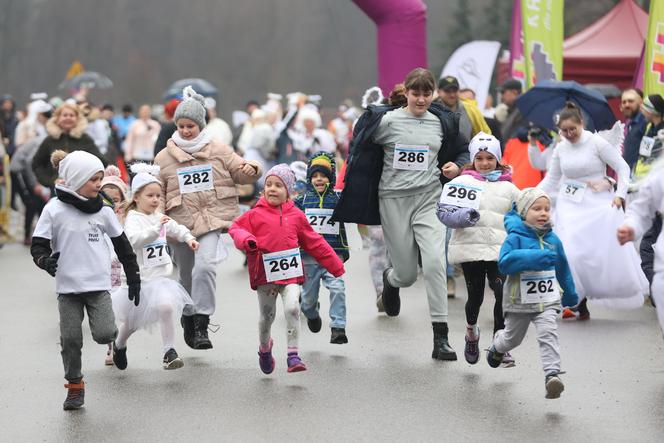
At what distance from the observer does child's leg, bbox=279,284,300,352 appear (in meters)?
8.66

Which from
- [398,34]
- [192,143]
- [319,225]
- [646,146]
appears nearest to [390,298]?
[319,225]

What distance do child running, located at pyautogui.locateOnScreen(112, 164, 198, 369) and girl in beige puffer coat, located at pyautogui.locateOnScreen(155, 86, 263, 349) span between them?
0.33 m

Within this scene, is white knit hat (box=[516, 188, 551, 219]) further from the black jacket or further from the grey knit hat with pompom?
the grey knit hat with pompom

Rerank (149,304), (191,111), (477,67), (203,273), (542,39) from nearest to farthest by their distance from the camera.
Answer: (149,304)
(203,273)
(191,111)
(542,39)
(477,67)

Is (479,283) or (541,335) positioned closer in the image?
(541,335)

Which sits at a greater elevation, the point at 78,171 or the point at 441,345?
the point at 78,171

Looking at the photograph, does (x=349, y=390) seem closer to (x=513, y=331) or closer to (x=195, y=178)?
(x=513, y=331)

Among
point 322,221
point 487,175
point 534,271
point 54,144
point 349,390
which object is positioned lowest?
point 349,390

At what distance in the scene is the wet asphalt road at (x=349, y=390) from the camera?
7246 millimetres

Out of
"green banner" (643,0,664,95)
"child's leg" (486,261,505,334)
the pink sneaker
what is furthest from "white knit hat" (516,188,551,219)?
"green banner" (643,0,664,95)

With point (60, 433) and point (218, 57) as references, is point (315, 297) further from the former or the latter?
point (218, 57)

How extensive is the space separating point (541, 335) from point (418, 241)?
1.64 m

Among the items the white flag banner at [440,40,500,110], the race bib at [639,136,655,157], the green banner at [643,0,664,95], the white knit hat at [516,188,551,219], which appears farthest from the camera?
the white flag banner at [440,40,500,110]

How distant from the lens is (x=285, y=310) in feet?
28.5
